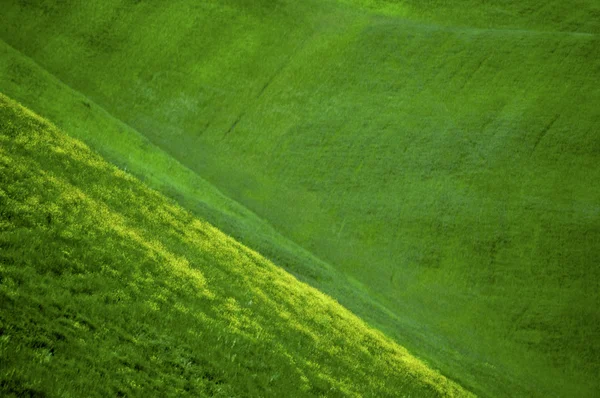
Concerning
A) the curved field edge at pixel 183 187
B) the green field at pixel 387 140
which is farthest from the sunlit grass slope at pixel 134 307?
the green field at pixel 387 140

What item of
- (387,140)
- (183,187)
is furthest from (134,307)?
(387,140)

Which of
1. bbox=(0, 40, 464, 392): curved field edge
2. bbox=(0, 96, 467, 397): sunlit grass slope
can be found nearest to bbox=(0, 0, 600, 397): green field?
bbox=(0, 40, 464, 392): curved field edge

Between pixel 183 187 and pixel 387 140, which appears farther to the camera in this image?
pixel 387 140

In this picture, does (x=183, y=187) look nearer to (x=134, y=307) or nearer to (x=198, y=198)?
(x=198, y=198)

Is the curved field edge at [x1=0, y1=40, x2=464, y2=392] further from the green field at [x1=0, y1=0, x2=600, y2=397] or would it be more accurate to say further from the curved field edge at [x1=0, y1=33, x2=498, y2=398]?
the green field at [x1=0, y1=0, x2=600, y2=397]

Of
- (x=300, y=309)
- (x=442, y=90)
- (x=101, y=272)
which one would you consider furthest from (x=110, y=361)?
(x=442, y=90)

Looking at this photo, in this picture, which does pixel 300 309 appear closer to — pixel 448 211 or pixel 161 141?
pixel 448 211

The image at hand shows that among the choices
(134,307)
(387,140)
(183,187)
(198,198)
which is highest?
(134,307)
